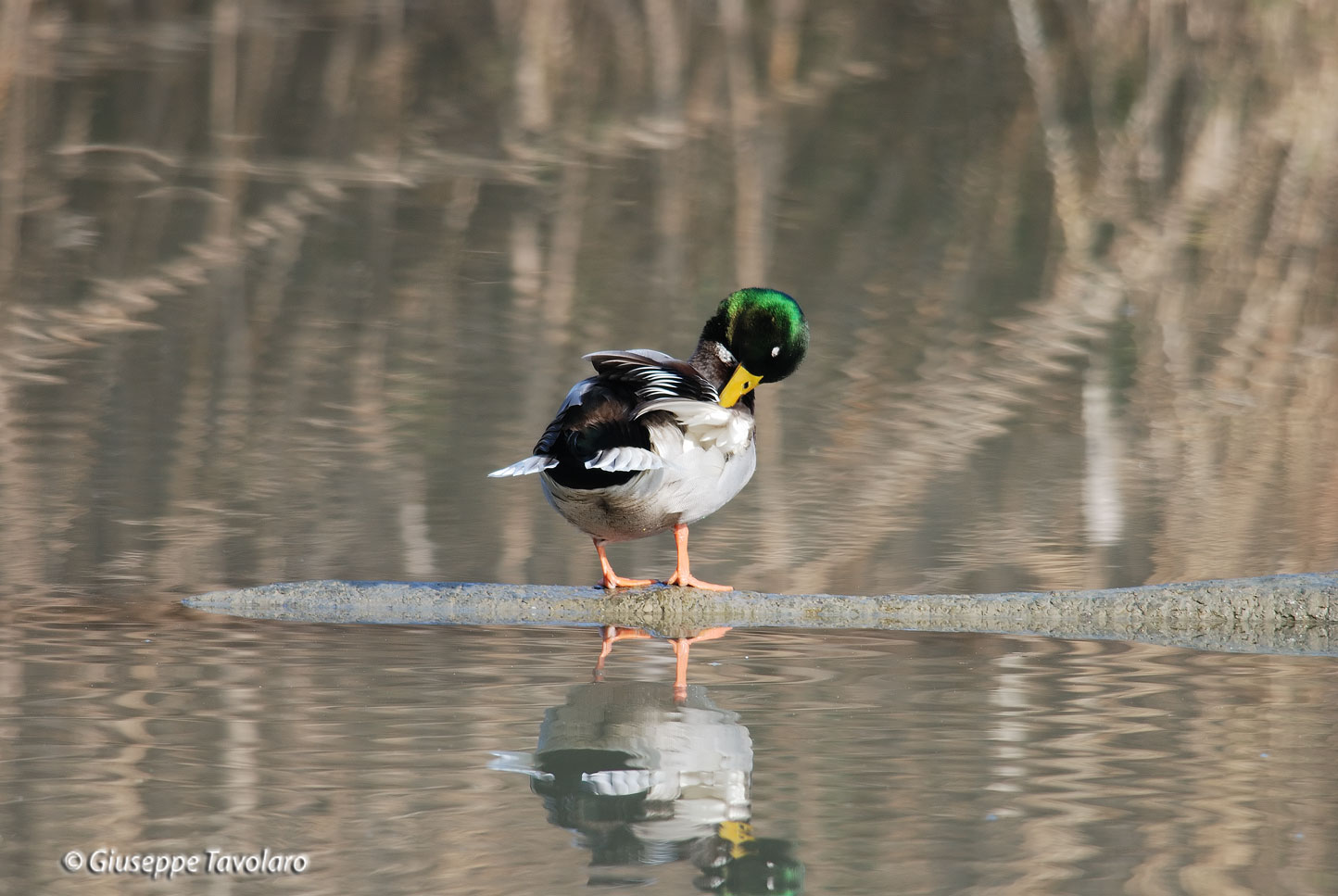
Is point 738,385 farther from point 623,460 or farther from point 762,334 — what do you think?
point 623,460

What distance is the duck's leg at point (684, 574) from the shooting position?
4984 mm

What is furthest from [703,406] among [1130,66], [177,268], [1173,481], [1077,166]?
[1130,66]

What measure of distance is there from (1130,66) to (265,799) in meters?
16.1

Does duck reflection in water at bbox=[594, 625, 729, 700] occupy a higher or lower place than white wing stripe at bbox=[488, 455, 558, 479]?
lower

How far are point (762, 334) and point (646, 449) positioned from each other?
2.44 ft

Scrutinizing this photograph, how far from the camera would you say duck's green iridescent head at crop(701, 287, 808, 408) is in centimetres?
534

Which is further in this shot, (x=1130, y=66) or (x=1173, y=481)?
(x=1130, y=66)

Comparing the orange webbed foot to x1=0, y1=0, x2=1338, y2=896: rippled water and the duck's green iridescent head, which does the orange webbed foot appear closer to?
x1=0, y1=0, x2=1338, y2=896: rippled water

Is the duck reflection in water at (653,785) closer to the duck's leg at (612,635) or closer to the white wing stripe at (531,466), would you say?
the duck's leg at (612,635)

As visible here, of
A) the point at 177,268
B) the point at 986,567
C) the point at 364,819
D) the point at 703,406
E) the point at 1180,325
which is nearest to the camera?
the point at 364,819

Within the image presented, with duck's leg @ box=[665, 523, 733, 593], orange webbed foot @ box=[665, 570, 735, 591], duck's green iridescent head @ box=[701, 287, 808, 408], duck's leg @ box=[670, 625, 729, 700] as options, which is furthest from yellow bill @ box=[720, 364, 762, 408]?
A: duck's leg @ box=[670, 625, 729, 700]

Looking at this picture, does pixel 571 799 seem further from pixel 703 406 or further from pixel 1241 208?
pixel 1241 208

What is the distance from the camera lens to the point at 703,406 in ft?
16.0

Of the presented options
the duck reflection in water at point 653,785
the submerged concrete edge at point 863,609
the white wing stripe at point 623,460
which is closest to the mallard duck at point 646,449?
the white wing stripe at point 623,460
